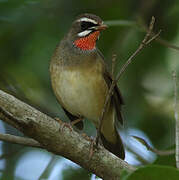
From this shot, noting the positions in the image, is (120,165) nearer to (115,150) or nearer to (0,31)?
(115,150)

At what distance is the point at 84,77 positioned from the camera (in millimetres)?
5238

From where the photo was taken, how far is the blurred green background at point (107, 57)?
6273 mm

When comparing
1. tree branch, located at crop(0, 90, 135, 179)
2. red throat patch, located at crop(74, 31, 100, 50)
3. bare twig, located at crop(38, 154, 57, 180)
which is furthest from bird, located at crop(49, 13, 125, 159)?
tree branch, located at crop(0, 90, 135, 179)

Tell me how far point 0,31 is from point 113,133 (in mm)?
2158

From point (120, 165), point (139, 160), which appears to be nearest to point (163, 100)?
point (139, 160)

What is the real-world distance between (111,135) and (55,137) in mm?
2341

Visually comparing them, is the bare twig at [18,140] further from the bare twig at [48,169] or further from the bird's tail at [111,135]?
the bird's tail at [111,135]

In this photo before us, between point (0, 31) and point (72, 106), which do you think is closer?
point (72, 106)

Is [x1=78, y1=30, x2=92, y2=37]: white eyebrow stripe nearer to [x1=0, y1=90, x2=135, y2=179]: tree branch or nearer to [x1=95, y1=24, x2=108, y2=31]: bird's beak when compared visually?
[x1=95, y1=24, x2=108, y2=31]: bird's beak

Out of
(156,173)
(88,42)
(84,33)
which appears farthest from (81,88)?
(156,173)

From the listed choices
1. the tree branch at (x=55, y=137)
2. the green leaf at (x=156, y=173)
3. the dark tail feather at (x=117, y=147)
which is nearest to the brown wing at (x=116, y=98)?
the dark tail feather at (x=117, y=147)

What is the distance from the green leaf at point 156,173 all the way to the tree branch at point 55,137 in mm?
678

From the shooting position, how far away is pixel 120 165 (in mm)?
3938

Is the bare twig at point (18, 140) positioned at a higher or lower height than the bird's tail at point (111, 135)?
higher
